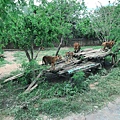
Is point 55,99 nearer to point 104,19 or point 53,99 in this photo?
point 53,99

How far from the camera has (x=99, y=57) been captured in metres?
7.45

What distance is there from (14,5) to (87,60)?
4.54 metres

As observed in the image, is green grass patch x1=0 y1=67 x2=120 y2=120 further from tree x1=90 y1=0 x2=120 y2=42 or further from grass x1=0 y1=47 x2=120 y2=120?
tree x1=90 y1=0 x2=120 y2=42

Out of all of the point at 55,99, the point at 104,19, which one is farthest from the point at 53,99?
the point at 104,19

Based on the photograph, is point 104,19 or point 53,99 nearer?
point 53,99

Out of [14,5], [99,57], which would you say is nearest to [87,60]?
[99,57]

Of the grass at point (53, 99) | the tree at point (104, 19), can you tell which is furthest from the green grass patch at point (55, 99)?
the tree at point (104, 19)

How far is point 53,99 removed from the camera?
4.54 meters

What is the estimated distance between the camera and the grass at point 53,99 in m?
3.95

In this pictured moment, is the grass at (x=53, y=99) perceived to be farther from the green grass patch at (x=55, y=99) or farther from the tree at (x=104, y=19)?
the tree at (x=104, y=19)

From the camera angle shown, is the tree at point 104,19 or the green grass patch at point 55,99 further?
the tree at point 104,19

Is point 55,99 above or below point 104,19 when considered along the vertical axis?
below

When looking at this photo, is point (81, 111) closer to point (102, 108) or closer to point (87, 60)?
point (102, 108)

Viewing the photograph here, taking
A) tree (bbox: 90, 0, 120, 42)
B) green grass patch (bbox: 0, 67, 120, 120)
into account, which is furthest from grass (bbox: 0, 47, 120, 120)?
tree (bbox: 90, 0, 120, 42)
